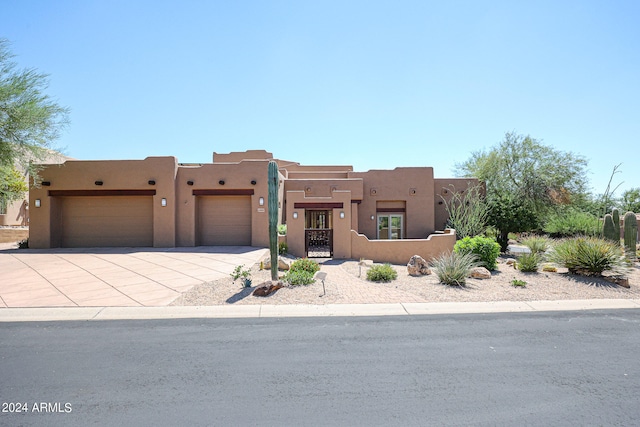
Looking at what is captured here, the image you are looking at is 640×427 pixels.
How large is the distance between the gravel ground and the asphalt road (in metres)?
1.49

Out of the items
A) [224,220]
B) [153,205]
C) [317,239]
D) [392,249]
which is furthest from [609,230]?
[153,205]

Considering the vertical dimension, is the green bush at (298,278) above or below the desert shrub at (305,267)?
below

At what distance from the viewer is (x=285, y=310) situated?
686cm

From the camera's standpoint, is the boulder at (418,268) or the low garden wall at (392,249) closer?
the boulder at (418,268)

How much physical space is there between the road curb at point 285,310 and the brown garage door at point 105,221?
36.7 feet

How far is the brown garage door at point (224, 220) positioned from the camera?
57.7 ft

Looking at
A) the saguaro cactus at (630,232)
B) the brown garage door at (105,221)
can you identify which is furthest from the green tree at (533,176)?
the brown garage door at (105,221)

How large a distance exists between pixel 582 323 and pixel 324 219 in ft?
46.0

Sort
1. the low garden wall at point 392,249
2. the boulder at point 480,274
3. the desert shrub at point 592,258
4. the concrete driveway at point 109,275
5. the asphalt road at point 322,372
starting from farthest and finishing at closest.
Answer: the low garden wall at point 392,249, the boulder at point 480,274, the desert shrub at point 592,258, the concrete driveway at point 109,275, the asphalt road at point 322,372

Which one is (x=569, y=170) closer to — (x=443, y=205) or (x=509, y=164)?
(x=509, y=164)

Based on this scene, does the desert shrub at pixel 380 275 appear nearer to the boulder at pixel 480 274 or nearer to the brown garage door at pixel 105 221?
the boulder at pixel 480 274

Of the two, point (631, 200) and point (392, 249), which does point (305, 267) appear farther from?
point (631, 200)

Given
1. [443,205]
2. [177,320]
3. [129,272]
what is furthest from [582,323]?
[443,205]

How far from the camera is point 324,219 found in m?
19.2
